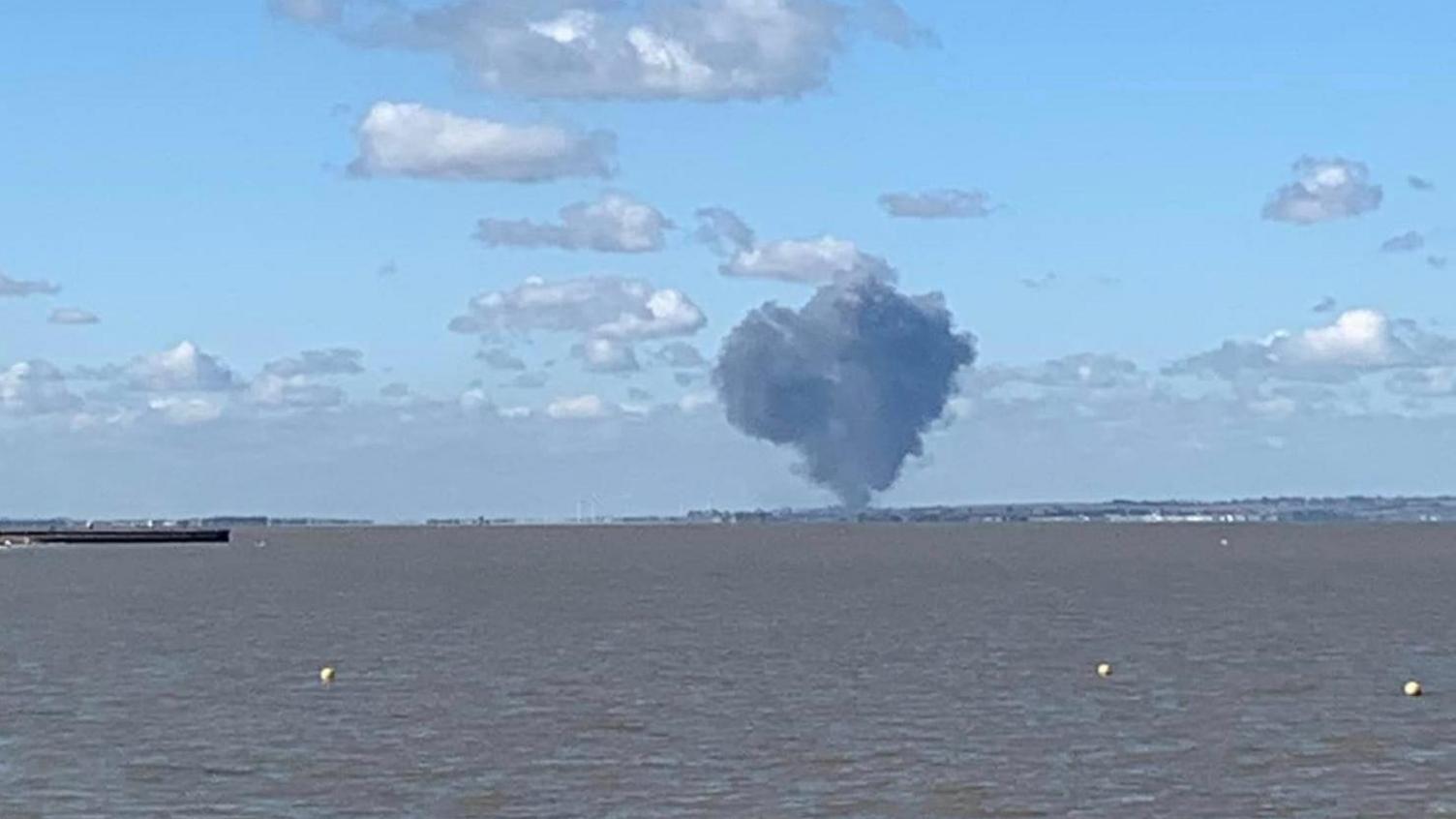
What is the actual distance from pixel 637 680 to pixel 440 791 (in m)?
27.8

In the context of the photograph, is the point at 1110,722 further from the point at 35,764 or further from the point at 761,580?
the point at 761,580

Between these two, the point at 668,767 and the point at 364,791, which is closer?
the point at 364,791

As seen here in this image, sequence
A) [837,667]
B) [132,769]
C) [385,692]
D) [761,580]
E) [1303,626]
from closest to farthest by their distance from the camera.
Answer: [132,769], [385,692], [837,667], [1303,626], [761,580]

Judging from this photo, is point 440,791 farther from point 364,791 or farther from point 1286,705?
point 1286,705

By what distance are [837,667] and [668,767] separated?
1152 inches

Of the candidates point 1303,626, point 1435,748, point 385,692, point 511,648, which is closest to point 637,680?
point 385,692

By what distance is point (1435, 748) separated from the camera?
194ft

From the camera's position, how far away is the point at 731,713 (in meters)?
68.1

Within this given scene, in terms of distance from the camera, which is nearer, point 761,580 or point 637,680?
point 637,680

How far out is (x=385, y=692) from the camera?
7594 centimetres

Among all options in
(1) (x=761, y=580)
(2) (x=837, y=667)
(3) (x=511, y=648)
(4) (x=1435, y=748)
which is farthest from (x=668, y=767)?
(1) (x=761, y=580)

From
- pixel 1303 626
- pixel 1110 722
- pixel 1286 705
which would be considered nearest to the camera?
pixel 1110 722

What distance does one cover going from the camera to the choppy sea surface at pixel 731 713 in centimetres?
5141

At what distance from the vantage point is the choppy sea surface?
5141 cm
